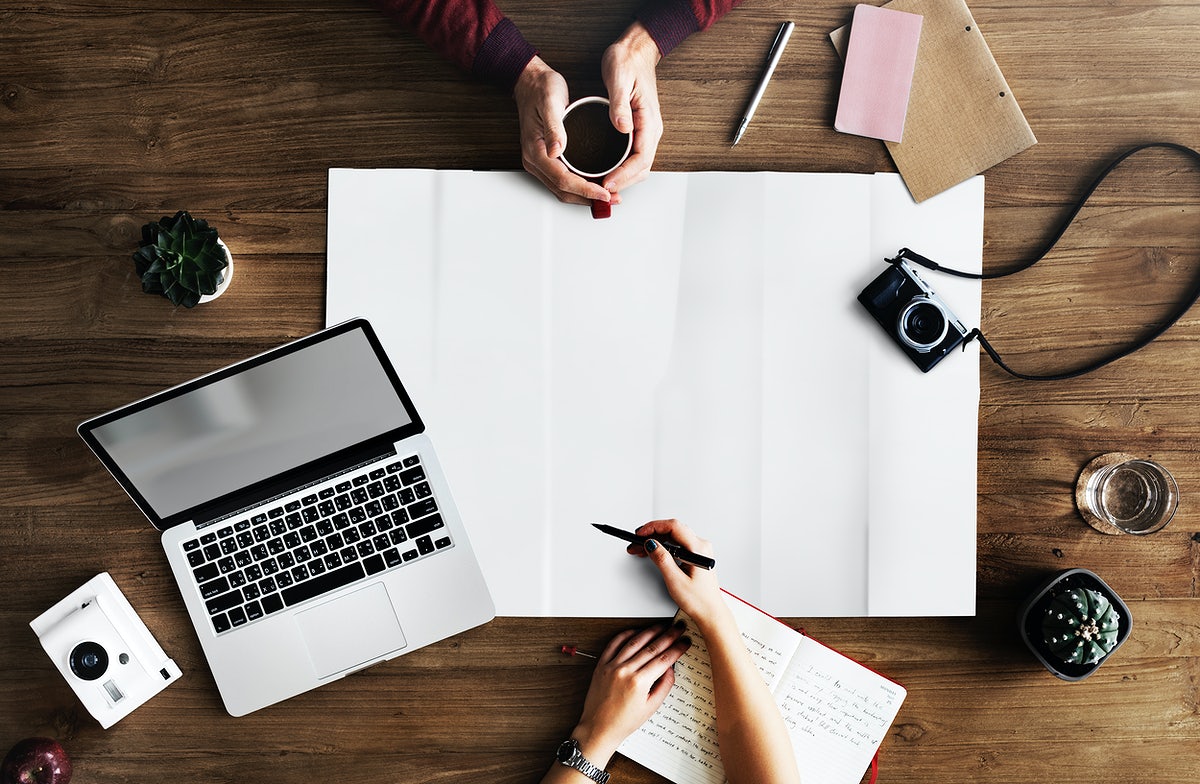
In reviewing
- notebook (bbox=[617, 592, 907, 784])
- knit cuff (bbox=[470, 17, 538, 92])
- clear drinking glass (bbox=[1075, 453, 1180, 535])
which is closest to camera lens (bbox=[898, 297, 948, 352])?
clear drinking glass (bbox=[1075, 453, 1180, 535])

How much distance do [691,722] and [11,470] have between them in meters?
0.89

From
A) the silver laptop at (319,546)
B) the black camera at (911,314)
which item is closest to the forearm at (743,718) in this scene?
the silver laptop at (319,546)

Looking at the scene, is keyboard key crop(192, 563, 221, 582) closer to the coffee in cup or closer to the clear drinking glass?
the coffee in cup

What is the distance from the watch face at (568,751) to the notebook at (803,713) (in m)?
0.06

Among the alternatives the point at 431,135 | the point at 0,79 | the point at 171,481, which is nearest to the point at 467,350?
the point at 431,135

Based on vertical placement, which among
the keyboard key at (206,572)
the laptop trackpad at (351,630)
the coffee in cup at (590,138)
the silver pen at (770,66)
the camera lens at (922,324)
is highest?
the silver pen at (770,66)

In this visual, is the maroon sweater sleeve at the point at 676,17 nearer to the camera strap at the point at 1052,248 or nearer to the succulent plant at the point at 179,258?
the camera strap at the point at 1052,248

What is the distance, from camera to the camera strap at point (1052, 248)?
96cm

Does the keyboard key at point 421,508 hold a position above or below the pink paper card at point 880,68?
below

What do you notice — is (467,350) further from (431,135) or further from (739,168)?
(739,168)

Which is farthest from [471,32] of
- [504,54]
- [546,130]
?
[546,130]

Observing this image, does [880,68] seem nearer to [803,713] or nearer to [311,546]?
[803,713]

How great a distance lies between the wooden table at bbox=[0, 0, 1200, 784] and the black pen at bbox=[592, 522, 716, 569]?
134mm

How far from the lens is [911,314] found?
95 centimetres
